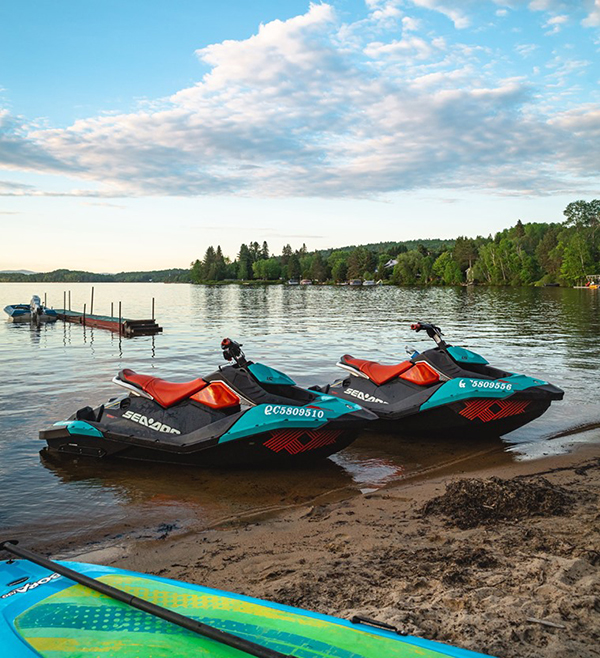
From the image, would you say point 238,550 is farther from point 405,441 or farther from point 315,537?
point 405,441

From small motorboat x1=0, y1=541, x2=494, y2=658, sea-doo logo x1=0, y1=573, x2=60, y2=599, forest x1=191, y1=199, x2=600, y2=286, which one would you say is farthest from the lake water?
forest x1=191, y1=199, x2=600, y2=286

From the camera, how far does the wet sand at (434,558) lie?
351 cm

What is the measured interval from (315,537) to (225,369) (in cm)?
309

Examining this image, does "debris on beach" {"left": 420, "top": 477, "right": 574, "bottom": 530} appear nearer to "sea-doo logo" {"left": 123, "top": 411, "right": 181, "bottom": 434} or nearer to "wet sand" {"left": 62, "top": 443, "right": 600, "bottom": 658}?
"wet sand" {"left": 62, "top": 443, "right": 600, "bottom": 658}

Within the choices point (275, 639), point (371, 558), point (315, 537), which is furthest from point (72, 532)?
point (275, 639)

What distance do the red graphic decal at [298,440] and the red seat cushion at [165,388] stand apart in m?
1.30

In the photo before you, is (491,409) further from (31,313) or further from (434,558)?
(31,313)

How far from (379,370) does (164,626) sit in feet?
24.5

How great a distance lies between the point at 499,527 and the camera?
17.4 feet

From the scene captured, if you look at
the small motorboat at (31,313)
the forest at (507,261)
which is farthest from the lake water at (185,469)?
the forest at (507,261)

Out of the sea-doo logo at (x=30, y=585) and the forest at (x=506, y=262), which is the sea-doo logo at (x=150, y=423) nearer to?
the sea-doo logo at (x=30, y=585)

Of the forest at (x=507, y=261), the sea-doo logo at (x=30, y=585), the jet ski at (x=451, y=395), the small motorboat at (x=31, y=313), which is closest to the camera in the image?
the sea-doo logo at (x=30, y=585)

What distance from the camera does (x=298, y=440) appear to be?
7543 millimetres

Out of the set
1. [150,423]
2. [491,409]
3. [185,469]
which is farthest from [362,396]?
[150,423]
